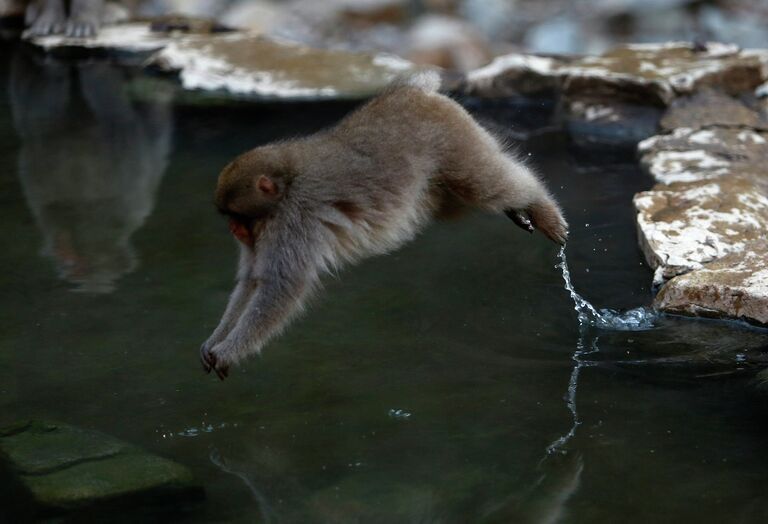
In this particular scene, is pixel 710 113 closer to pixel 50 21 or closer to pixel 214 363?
pixel 214 363

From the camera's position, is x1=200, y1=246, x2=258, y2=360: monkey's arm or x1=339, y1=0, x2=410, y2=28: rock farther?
x1=339, y1=0, x2=410, y2=28: rock

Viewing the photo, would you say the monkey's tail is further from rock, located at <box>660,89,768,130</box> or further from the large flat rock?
the large flat rock

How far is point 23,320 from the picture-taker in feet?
17.4

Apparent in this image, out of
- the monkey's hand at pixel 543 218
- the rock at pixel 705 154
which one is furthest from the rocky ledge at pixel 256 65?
the monkey's hand at pixel 543 218

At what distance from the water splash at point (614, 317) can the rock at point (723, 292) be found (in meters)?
0.08

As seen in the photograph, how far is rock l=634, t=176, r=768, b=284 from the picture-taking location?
5418 mm

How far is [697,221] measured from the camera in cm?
568

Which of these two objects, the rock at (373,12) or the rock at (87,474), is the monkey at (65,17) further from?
the rock at (87,474)

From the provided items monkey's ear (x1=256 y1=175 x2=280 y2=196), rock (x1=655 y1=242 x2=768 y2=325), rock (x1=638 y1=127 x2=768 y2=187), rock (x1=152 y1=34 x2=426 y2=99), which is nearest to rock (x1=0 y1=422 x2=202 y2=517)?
monkey's ear (x1=256 y1=175 x2=280 y2=196)

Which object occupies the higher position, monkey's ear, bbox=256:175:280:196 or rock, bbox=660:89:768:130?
monkey's ear, bbox=256:175:280:196

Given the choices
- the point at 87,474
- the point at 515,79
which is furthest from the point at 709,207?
the point at 87,474

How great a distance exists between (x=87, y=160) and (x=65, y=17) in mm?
3869

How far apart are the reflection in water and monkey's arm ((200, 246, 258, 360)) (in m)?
1.40

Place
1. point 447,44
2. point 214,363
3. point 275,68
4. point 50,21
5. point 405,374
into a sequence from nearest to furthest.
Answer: point 214,363, point 405,374, point 275,68, point 447,44, point 50,21
